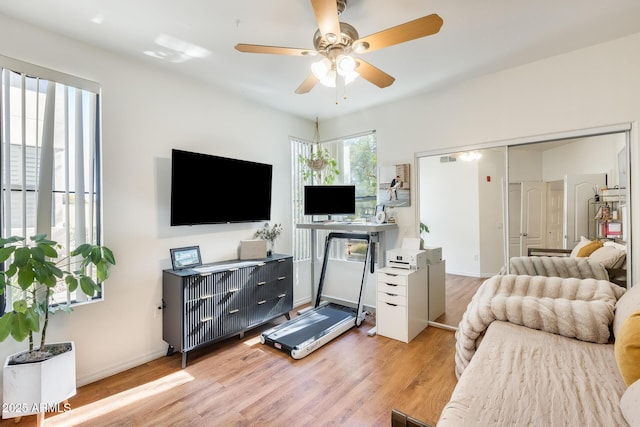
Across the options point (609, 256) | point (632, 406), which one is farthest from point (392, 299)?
point (632, 406)

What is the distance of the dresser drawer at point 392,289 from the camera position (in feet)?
9.76

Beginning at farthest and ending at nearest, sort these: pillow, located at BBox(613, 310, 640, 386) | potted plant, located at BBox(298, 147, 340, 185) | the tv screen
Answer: potted plant, located at BBox(298, 147, 340, 185) → the tv screen → pillow, located at BBox(613, 310, 640, 386)

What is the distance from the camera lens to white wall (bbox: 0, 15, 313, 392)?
2.24m

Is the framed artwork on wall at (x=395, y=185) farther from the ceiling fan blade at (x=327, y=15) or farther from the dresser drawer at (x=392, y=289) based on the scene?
the ceiling fan blade at (x=327, y=15)

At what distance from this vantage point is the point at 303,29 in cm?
215

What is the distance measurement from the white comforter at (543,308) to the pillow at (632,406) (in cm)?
80

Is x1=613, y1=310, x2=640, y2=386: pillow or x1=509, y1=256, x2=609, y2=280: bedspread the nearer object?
x1=613, y1=310, x2=640, y2=386: pillow

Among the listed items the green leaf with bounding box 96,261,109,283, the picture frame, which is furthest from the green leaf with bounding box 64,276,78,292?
the picture frame

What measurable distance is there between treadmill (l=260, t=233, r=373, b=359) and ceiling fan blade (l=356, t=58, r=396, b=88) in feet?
6.29

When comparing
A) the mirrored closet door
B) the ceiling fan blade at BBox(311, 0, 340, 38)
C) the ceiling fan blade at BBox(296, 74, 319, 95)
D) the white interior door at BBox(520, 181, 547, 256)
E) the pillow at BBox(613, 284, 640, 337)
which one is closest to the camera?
the ceiling fan blade at BBox(311, 0, 340, 38)

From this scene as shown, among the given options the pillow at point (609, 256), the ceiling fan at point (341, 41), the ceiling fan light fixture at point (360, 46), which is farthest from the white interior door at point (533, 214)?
the ceiling fan light fixture at point (360, 46)

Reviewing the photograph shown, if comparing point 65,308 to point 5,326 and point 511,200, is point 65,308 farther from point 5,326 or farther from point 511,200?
point 511,200

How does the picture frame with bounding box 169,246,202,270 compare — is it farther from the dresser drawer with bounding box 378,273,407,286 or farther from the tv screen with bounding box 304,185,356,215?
the dresser drawer with bounding box 378,273,407,286

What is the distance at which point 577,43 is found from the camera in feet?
7.88
